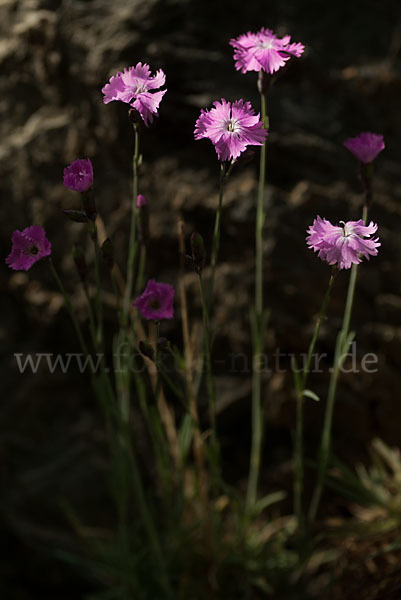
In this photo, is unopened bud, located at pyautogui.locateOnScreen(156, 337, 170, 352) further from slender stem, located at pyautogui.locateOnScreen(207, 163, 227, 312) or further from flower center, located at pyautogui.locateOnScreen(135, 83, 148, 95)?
flower center, located at pyautogui.locateOnScreen(135, 83, 148, 95)

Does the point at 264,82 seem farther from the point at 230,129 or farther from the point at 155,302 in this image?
the point at 155,302

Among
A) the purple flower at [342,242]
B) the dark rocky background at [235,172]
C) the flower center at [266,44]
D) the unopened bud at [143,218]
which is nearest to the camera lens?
the purple flower at [342,242]

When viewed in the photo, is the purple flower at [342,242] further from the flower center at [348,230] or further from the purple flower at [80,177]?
the purple flower at [80,177]

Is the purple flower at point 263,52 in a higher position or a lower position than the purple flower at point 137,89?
higher

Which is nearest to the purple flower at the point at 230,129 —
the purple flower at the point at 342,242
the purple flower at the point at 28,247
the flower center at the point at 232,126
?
the flower center at the point at 232,126

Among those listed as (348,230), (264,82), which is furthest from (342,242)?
(264,82)

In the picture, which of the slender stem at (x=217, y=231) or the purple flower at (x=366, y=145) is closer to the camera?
the slender stem at (x=217, y=231)

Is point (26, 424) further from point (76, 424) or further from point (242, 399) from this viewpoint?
point (242, 399)

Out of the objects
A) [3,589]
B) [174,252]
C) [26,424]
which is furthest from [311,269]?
[3,589]
